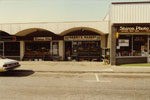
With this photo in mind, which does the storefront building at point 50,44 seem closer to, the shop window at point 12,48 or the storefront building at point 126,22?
the shop window at point 12,48

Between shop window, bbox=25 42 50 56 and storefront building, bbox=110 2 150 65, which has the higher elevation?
storefront building, bbox=110 2 150 65

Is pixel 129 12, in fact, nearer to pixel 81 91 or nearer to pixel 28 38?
pixel 81 91

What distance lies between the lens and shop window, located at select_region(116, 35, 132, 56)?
12.9 meters

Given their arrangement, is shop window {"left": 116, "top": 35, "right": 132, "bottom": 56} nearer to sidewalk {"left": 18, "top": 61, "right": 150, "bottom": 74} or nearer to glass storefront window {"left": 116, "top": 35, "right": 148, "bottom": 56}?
glass storefront window {"left": 116, "top": 35, "right": 148, "bottom": 56}

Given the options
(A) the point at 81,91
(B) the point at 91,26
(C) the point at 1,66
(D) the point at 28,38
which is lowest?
(A) the point at 81,91

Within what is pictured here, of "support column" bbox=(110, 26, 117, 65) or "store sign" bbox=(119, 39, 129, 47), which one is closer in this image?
"support column" bbox=(110, 26, 117, 65)

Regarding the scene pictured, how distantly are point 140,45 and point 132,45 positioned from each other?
2.90 feet

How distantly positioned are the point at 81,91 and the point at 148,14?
10.8 metres

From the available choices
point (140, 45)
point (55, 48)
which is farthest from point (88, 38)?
point (140, 45)

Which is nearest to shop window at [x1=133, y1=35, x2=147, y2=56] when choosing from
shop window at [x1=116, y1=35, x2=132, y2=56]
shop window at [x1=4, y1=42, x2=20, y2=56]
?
shop window at [x1=116, y1=35, x2=132, y2=56]

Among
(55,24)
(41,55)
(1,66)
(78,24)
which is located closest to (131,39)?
(78,24)

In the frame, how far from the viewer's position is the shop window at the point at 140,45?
13102 millimetres

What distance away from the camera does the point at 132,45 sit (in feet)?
43.1

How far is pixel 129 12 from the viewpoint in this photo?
12039 mm
